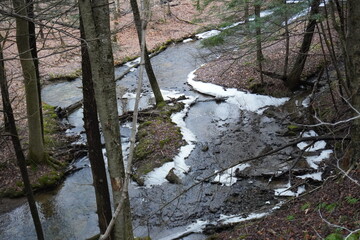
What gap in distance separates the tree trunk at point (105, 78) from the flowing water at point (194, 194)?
4.32 ft

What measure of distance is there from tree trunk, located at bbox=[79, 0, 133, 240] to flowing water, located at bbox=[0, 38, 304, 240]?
1317 mm

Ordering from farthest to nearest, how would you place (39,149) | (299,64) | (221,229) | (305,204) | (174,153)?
1. (299,64)
2. (174,153)
3. (39,149)
4. (221,229)
5. (305,204)

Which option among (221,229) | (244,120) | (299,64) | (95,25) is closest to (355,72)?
(95,25)

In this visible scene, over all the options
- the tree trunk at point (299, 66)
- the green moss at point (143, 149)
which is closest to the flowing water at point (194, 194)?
the green moss at point (143, 149)

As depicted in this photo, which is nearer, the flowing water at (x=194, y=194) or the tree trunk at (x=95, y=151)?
the tree trunk at (x=95, y=151)

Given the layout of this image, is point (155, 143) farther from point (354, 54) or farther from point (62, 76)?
point (62, 76)

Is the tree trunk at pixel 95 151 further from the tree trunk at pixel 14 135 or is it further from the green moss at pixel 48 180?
the green moss at pixel 48 180

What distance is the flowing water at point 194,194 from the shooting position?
8.39 meters

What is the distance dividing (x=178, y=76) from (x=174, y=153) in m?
9.52

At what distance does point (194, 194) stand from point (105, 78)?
19.8 ft

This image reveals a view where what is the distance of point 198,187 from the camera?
9.70m

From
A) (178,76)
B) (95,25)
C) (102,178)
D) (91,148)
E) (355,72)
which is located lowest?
(178,76)

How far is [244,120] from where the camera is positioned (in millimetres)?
13859

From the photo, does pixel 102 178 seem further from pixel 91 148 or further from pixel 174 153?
pixel 174 153
